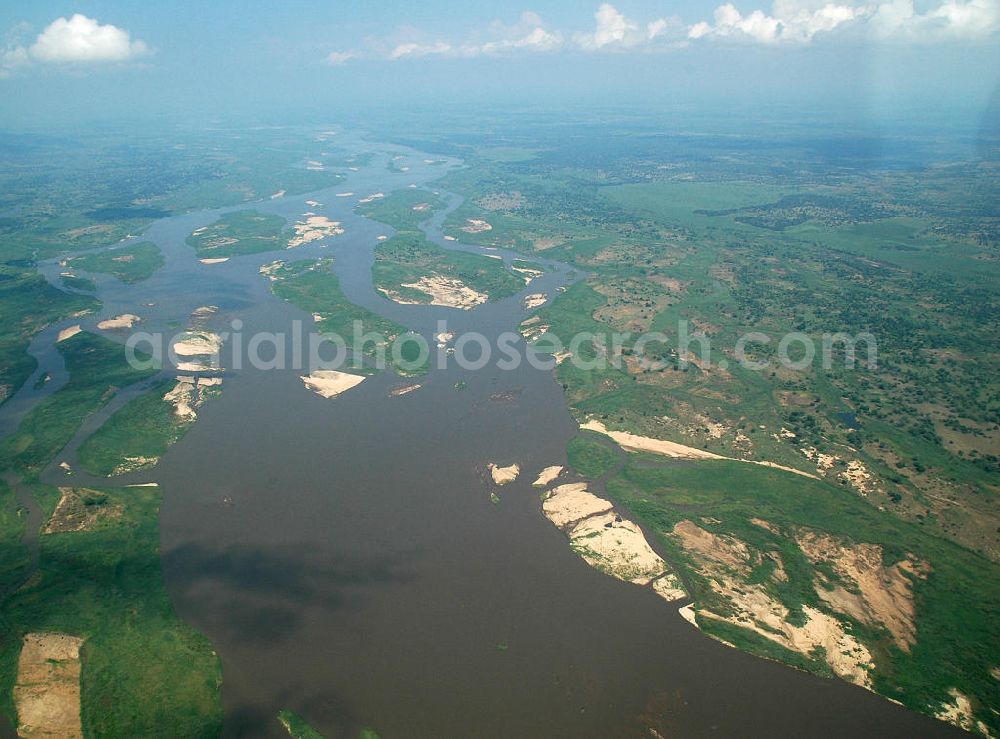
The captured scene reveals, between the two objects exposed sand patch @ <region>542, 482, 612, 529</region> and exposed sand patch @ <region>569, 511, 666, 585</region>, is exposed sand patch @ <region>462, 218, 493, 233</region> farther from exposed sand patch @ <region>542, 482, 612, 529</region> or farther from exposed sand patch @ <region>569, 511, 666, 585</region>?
exposed sand patch @ <region>569, 511, 666, 585</region>

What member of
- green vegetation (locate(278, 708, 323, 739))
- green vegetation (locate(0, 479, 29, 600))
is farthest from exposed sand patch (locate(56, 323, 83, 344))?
green vegetation (locate(278, 708, 323, 739))

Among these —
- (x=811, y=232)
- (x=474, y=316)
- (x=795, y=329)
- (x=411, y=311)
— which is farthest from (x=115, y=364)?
(x=811, y=232)

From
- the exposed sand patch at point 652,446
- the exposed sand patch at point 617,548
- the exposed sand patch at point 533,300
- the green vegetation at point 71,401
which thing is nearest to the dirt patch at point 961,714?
the exposed sand patch at point 617,548

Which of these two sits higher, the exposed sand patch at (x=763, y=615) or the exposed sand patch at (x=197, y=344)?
the exposed sand patch at (x=197, y=344)

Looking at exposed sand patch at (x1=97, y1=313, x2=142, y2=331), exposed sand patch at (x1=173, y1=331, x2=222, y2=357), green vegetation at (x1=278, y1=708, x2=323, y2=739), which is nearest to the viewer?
green vegetation at (x1=278, y1=708, x2=323, y2=739)

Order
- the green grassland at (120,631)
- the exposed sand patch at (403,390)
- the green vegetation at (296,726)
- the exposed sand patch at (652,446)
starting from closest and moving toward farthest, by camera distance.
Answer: the green vegetation at (296,726) < the green grassland at (120,631) < the exposed sand patch at (652,446) < the exposed sand patch at (403,390)

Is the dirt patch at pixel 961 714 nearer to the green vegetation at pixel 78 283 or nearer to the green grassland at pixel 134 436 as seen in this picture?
the green grassland at pixel 134 436

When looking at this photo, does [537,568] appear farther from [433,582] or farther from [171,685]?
[171,685]
